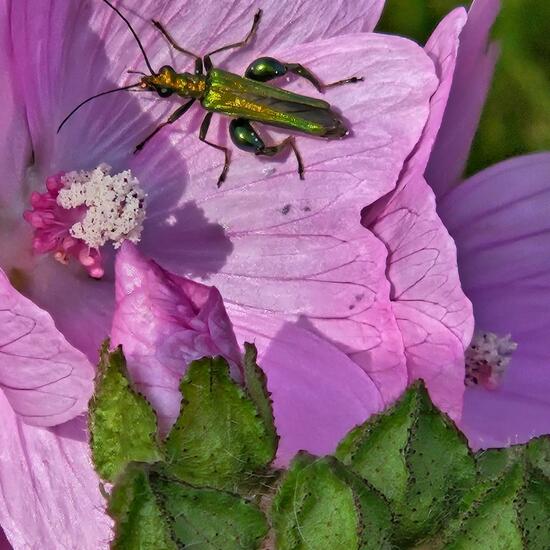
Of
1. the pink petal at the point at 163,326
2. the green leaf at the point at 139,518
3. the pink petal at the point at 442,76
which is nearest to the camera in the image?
the green leaf at the point at 139,518

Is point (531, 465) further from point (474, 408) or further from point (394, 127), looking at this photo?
point (474, 408)

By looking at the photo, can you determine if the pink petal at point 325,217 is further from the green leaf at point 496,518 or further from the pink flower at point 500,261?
the green leaf at point 496,518

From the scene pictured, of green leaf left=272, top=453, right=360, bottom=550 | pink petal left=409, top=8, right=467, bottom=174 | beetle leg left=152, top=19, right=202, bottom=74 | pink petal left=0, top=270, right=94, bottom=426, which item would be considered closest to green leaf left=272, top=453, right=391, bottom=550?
green leaf left=272, top=453, right=360, bottom=550

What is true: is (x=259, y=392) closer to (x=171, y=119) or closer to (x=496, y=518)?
(x=496, y=518)

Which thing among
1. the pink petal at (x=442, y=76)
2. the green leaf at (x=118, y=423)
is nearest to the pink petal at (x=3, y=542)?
the green leaf at (x=118, y=423)

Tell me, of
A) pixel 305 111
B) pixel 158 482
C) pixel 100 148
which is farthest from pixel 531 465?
pixel 100 148

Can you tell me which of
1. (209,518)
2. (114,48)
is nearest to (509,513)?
(209,518)

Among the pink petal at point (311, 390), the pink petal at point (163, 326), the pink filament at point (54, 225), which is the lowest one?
the pink petal at point (311, 390)

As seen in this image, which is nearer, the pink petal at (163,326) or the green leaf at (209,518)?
the green leaf at (209,518)
